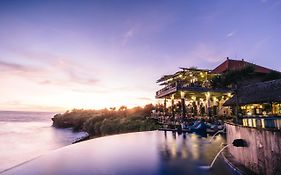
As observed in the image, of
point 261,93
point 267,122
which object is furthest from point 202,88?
point 267,122

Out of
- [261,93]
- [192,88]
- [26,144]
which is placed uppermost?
[192,88]

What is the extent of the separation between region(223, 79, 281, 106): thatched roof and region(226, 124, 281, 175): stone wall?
40.7ft

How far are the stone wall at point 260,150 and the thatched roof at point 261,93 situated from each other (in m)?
12.4

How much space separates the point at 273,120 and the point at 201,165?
401cm

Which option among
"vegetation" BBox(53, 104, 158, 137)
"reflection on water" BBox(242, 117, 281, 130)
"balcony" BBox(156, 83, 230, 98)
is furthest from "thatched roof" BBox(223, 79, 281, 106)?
"vegetation" BBox(53, 104, 158, 137)

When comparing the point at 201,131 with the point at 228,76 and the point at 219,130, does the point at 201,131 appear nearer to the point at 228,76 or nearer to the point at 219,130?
the point at 219,130

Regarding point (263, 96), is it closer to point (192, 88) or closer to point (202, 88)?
point (192, 88)

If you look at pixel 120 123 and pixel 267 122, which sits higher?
pixel 267 122

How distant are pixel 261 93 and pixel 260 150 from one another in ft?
54.2

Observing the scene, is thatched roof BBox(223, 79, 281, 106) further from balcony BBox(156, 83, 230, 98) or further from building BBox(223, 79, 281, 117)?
balcony BBox(156, 83, 230, 98)

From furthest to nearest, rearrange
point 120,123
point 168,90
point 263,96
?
point 120,123 < point 168,90 < point 263,96

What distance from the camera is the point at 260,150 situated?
24.7ft

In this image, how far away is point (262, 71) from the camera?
41.9 m

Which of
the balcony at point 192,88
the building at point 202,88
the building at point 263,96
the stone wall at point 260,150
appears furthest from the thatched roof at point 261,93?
the stone wall at point 260,150
